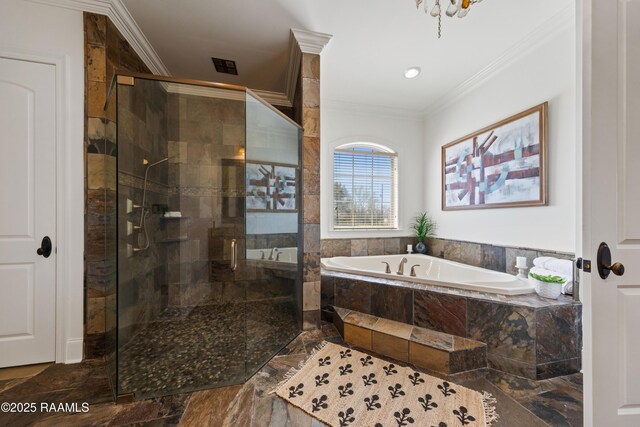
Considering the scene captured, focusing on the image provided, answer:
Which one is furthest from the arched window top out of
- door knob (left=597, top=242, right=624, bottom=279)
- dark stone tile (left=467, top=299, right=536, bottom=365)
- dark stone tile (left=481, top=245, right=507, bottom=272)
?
door knob (left=597, top=242, right=624, bottom=279)

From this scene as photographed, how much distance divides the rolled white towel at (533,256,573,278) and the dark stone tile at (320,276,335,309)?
175cm

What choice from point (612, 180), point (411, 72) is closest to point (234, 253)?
point (612, 180)

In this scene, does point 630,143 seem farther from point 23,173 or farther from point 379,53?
point 23,173

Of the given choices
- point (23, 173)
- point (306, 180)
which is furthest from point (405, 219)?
point (23, 173)

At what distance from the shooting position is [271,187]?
88.5 inches

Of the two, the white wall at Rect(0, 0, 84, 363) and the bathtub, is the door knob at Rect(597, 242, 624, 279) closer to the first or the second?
the bathtub

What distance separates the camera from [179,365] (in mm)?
1684

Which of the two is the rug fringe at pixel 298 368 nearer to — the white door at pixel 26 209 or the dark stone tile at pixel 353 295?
the dark stone tile at pixel 353 295

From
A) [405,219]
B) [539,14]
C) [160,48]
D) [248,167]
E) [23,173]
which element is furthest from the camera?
[405,219]

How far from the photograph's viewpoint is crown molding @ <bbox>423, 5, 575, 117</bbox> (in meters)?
1.90

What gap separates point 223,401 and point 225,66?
118 inches

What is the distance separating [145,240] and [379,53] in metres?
2.85

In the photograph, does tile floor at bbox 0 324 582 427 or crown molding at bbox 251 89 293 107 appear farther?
crown molding at bbox 251 89 293 107

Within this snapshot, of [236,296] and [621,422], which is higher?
[236,296]
